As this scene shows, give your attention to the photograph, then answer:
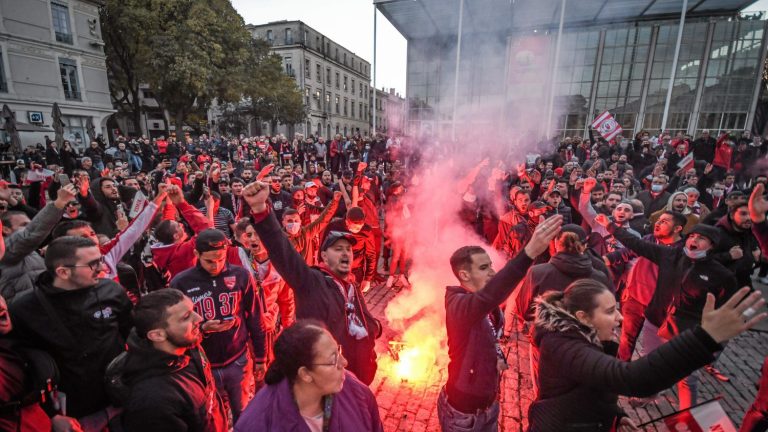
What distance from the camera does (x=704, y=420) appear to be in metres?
1.97

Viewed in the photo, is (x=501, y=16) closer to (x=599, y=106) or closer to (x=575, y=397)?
(x=599, y=106)

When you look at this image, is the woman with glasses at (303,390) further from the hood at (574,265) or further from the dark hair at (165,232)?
the dark hair at (165,232)

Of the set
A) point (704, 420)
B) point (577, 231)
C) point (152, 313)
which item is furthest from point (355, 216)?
point (704, 420)

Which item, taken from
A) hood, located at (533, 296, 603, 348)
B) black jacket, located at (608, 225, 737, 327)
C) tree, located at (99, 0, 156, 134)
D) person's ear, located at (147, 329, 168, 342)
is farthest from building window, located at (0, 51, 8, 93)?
black jacket, located at (608, 225, 737, 327)

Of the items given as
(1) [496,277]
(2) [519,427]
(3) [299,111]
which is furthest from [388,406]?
(3) [299,111]

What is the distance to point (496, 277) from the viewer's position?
206 centimetres

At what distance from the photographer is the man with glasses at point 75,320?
2312 mm

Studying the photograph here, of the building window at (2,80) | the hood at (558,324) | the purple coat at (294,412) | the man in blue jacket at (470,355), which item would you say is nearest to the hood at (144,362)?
the purple coat at (294,412)

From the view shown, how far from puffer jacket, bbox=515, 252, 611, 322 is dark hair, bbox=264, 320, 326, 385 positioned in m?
2.40

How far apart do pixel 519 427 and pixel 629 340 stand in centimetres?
180

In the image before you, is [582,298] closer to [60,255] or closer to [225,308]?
[225,308]

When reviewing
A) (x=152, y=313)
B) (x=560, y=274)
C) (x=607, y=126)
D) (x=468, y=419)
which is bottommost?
(x=468, y=419)

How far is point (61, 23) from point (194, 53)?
9.15 metres

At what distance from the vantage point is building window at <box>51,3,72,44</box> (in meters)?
22.6
